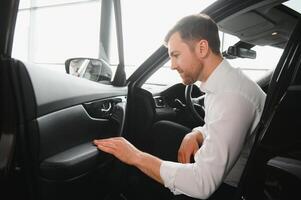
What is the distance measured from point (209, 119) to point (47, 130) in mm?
629

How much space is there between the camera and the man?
1.12 meters

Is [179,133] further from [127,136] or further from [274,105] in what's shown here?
[274,105]

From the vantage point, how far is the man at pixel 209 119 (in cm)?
112

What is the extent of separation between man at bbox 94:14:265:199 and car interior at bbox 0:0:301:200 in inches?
3.8

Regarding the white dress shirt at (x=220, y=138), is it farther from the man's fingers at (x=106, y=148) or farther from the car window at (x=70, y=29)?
the car window at (x=70, y=29)

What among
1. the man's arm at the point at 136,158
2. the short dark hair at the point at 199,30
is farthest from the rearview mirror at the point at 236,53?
the man's arm at the point at 136,158

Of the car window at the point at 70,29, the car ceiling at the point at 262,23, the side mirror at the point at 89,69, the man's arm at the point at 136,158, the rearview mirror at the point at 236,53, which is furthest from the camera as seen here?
the car window at the point at 70,29

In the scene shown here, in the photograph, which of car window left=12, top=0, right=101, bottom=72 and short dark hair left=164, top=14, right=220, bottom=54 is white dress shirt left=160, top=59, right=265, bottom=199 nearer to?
short dark hair left=164, top=14, right=220, bottom=54

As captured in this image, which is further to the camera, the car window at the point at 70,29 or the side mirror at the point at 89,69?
the car window at the point at 70,29

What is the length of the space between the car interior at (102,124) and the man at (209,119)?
0.10 m

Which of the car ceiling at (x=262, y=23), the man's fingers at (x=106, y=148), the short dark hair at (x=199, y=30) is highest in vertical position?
the car ceiling at (x=262, y=23)

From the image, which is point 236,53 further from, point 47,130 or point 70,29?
point 70,29

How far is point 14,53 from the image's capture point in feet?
3.70

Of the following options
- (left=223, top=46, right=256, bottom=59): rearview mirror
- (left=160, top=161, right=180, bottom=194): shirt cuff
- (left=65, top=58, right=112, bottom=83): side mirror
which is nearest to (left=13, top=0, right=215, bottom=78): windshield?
(left=223, top=46, right=256, bottom=59): rearview mirror
